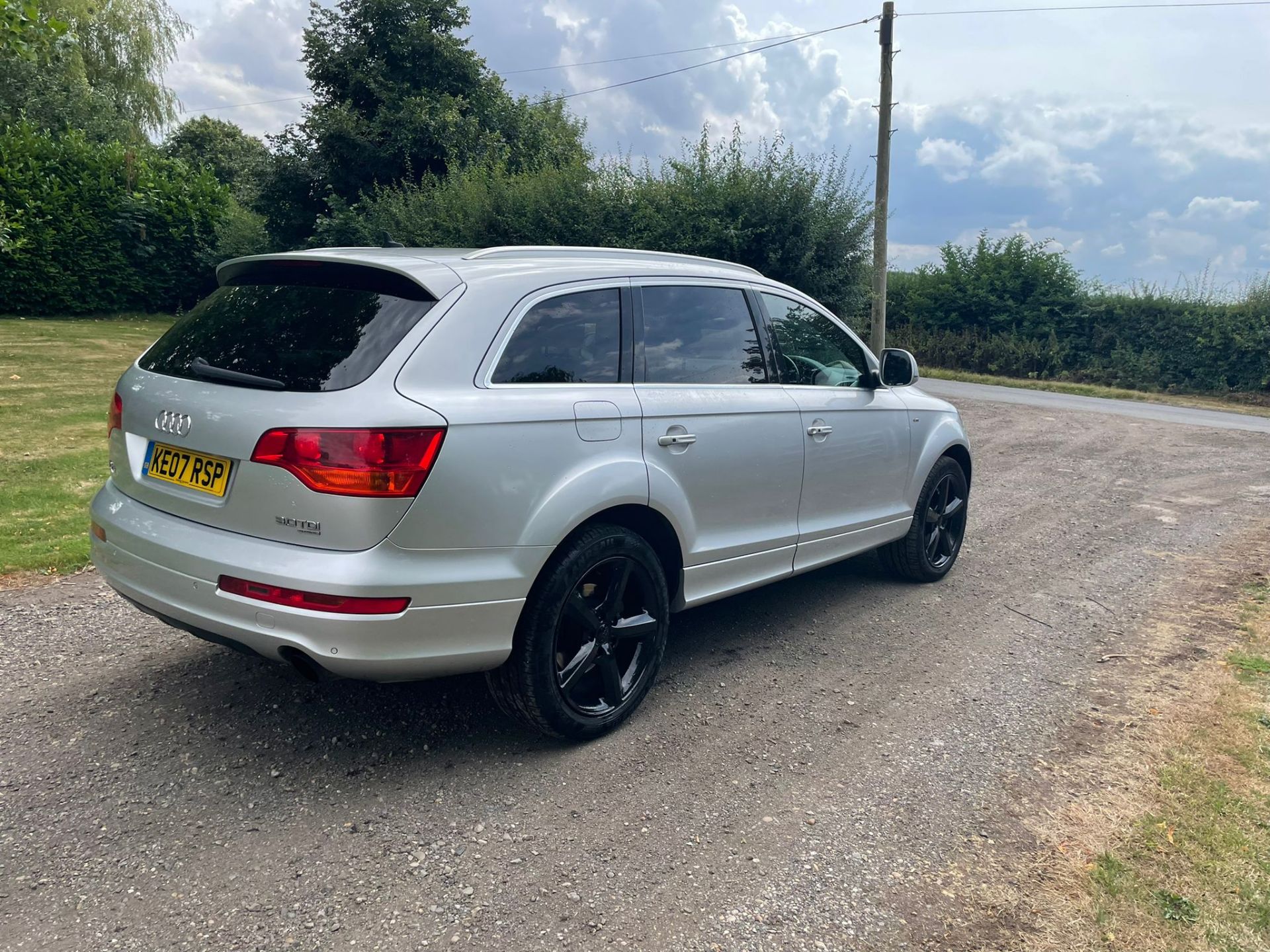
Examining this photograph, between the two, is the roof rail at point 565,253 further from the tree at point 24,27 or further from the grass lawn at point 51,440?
the tree at point 24,27

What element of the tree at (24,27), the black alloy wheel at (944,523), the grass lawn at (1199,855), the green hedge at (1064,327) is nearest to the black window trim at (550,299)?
the grass lawn at (1199,855)

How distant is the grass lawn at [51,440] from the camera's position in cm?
594

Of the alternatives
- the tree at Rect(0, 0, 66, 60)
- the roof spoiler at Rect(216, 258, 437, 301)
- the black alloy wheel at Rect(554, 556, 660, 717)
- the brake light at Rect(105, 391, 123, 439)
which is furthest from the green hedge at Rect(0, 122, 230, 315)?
the black alloy wheel at Rect(554, 556, 660, 717)

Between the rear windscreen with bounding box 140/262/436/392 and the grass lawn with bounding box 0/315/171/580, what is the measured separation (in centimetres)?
280

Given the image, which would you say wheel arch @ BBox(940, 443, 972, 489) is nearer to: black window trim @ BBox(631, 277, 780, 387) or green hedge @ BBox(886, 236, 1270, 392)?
black window trim @ BBox(631, 277, 780, 387)

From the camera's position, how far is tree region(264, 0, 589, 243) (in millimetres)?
20219

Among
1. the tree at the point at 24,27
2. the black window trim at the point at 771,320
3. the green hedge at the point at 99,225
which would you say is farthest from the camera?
the green hedge at the point at 99,225

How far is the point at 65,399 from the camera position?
11727 mm

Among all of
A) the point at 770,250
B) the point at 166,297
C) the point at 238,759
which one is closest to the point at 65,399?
the point at 770,250

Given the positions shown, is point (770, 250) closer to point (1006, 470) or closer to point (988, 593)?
point (1006, 470)

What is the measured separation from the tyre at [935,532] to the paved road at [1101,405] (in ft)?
38.6

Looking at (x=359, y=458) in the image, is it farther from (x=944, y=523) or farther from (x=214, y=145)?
(x=214, y=145)

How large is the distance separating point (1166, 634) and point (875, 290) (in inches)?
506

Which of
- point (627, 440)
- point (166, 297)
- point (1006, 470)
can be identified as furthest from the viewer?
point (166, 297)
